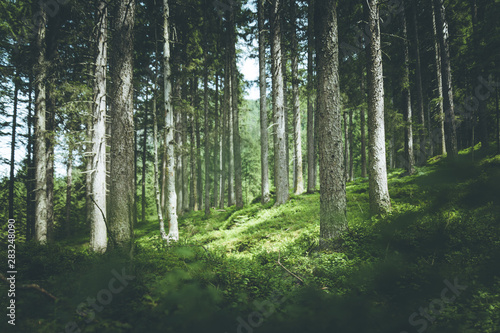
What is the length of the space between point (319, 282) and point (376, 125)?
16.8ft

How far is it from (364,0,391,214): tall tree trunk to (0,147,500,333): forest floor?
104 centimetres

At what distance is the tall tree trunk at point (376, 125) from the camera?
712cm

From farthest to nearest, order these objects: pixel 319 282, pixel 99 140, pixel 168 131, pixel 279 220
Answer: pixel 279 220 → pixel 168 131 → pixel 99 140 → pixel 319 282

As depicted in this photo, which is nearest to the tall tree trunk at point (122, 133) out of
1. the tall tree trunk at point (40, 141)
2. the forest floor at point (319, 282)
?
the forest floor at point (319, 282)

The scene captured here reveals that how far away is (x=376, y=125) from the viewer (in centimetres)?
721

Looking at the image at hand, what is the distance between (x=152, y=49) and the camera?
15000 millimetres

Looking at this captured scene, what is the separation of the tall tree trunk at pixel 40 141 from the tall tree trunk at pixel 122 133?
6.65 m

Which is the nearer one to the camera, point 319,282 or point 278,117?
point 319,282

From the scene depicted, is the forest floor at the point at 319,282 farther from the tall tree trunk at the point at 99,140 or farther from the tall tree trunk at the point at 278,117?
the tall tree trunk at the point at 278,117

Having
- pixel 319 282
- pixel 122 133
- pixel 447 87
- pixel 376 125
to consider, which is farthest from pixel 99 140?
pixel 447 87

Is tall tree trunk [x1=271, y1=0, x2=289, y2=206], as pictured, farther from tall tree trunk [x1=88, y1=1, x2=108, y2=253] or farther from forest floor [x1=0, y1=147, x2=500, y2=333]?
tall tree trunk [x1=88, y1=1, x2=108, y2=253]

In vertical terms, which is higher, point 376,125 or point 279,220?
point 376,125

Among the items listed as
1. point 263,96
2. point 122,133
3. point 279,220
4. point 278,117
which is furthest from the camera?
point 263,96

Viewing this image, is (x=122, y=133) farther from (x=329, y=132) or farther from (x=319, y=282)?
(x=319, y=282)
